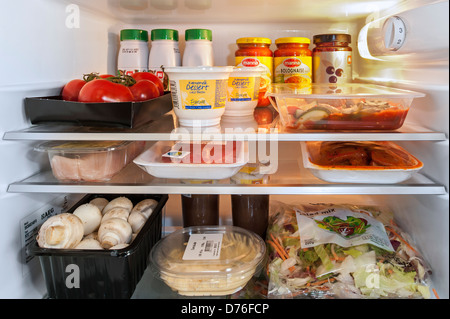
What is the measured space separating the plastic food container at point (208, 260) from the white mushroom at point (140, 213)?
7cm

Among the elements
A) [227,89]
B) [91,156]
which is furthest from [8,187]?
[227,89]

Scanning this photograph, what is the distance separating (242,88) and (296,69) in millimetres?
316

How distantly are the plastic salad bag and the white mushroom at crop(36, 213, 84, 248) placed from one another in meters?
0.51

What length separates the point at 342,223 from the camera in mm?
1150

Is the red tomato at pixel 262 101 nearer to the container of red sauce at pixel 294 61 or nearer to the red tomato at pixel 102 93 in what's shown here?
the container of red sauce at pixel 294 61

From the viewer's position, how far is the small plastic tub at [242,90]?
1.09 metres

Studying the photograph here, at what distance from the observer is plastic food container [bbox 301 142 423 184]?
0.96m

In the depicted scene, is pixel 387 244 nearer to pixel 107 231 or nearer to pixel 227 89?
pixel 227 89

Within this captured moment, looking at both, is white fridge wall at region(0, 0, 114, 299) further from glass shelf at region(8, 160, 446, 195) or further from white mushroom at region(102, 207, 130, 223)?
white mushroom at region(102, 207, 130, 223)

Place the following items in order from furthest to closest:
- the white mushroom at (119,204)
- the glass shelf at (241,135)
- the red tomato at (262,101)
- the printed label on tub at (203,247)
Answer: the red tomato at (262,101) → the white mushroom at (119,204) → the printed label on tub at (203,247) → the glass shelf at (241,135)

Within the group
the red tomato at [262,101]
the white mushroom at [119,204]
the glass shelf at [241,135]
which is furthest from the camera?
the red tomato at [262,101]

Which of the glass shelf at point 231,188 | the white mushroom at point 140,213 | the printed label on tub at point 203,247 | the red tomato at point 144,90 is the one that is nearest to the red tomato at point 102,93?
the red tomato at point 144,90

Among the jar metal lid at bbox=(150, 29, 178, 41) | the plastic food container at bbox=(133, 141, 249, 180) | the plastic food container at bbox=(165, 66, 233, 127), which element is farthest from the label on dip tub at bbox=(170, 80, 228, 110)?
the jar metal lid at bbox=(150, 29, 178, 41)

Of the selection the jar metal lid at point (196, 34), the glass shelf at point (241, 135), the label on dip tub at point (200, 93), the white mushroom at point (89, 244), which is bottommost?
the white mushroom at point (89, 244)
